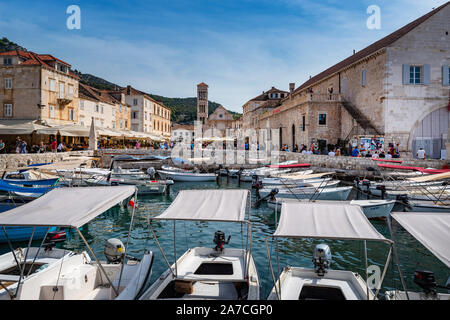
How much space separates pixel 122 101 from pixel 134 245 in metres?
42.0

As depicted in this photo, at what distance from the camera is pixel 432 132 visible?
79.8 ft

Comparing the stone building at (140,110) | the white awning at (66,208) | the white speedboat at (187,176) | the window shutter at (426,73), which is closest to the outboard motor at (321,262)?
the white awning at (66,208)

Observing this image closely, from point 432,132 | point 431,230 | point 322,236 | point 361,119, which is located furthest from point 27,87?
point 432,132

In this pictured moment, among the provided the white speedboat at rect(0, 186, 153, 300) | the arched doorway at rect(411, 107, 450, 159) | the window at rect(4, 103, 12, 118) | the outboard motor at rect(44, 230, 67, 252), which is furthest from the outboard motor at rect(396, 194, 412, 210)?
the window at rect(4, 103, 12, 118)

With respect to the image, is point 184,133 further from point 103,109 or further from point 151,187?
point 151,187

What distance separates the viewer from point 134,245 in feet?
35.1

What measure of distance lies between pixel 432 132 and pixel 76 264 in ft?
89.9

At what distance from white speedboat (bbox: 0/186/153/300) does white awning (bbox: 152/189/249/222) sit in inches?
47.3

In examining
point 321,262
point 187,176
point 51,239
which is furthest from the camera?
point 187,176

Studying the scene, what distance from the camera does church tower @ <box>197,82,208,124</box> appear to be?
89.8m

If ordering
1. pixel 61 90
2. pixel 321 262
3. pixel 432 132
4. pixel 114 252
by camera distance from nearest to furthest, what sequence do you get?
pixel 321 262 < pixel 114 252 < pixel 432 132 < pixel 61 90

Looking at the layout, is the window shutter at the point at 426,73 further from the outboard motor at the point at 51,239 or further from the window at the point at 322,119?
the outboard motor at the point at 51,239

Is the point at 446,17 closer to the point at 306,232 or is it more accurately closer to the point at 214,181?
the point at 214,181
